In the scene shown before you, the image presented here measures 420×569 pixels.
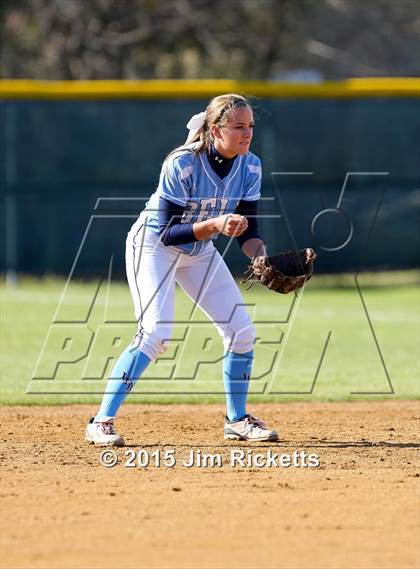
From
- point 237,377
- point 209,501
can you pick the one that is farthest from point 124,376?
point 209,501

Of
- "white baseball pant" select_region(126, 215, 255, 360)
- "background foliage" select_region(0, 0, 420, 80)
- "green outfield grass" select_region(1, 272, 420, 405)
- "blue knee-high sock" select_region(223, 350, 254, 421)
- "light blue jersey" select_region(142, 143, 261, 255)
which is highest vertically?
"light blue jersey" select_region(142, 143, 261, 255)

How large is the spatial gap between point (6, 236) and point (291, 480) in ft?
39.1

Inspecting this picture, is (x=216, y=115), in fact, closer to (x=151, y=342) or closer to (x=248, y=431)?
(x=151, y=342)

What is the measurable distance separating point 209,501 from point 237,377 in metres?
1.61

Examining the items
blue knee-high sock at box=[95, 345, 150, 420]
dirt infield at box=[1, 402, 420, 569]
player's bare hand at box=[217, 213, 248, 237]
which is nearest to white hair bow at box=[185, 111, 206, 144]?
player's bare hand at box=[217, 213, 248, 237]

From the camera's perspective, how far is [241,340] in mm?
6582

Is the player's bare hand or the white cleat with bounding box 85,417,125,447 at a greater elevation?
the player's bare hand

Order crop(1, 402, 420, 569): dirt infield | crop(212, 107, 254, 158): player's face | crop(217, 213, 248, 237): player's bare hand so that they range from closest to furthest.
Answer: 1. crop(1, 402, 420, 569): dirt infield
2. crop(217, 213, 248, 237): player's bare hand
3. crop(212, 107, 254, 158): player's face

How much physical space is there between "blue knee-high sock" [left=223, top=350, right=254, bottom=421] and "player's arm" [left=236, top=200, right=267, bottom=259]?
1.99ft

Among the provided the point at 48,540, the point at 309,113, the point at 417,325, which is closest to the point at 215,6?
the point at 309,113

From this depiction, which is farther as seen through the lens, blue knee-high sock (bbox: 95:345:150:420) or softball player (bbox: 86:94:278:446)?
blue knee-high sock (bbox: 95:345:150:420)

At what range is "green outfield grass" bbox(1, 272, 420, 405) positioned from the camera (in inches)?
358

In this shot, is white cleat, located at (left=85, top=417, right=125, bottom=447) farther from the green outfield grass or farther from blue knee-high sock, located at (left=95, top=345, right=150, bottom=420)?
the green outfield grass

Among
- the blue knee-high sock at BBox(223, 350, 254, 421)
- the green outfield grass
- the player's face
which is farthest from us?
the green outfield grass
